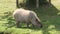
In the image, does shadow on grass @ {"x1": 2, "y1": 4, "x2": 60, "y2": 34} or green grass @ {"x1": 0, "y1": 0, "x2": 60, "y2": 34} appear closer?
green grass @ {"x1": 0, "y1": 0, "x2": 60, "y2": 34}

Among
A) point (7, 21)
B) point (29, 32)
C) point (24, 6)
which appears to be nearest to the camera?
point (29, 32)

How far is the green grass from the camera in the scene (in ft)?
32.7

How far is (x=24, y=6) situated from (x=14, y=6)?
699mm

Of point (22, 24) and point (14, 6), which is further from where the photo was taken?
point (14, 6)

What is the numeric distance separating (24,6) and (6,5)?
131 centimetres

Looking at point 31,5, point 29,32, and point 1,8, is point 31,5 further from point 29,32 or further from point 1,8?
point 29,32

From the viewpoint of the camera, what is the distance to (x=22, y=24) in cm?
1098

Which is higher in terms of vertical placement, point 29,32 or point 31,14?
point 31,14

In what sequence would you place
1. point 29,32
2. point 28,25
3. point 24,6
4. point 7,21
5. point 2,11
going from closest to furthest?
point 29,32 < point 28,25 < point 7,21 < point 2,11 < point 24,6

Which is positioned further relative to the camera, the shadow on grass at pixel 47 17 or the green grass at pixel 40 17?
the shadow on grass at pixel 47 17

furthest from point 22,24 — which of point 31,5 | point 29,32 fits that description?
point 31,5

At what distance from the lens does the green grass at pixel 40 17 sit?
9980mm

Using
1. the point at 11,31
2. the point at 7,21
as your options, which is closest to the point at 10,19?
the point at 7,21

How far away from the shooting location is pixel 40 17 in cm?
1240
